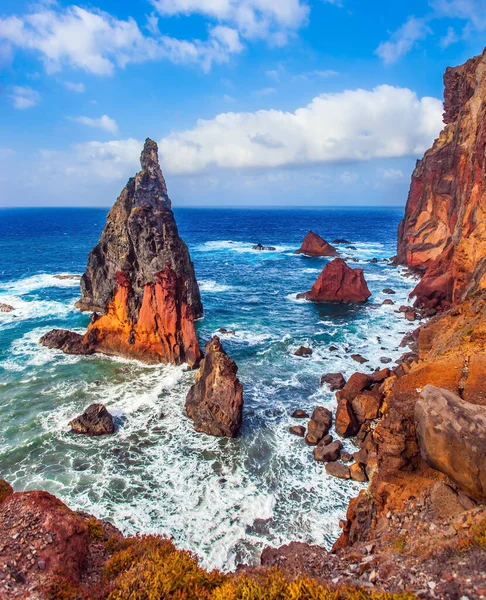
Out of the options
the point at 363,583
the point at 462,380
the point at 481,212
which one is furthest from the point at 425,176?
the point at 363,583

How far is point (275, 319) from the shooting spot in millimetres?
51156

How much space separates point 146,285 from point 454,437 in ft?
104

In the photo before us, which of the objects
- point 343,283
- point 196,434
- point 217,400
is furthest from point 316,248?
point 196,434

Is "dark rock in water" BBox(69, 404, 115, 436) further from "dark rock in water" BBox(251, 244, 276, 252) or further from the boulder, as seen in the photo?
"dark rock in water" BBox(251, 244, 276, 252)

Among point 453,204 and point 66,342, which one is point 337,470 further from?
point 453,204

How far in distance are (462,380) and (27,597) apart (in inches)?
647

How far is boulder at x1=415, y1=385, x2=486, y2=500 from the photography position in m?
12.1

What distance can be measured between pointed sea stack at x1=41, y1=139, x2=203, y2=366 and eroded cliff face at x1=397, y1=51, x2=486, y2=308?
26166 millimetres

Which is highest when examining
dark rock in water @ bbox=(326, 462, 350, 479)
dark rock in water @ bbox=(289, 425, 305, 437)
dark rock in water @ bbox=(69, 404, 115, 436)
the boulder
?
the boulder

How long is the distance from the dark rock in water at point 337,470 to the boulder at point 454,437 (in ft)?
31.9

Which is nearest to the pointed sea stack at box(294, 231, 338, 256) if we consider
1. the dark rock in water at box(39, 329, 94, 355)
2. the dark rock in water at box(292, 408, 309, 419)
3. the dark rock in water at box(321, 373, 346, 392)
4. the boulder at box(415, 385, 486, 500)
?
the dark rock in water at box(321, 373, 346, 392)

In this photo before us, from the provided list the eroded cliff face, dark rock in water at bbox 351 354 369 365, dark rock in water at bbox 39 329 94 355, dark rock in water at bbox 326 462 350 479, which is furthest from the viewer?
dark rock in water at bbox 39 329 94 355

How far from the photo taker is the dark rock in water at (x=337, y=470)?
22733 mm

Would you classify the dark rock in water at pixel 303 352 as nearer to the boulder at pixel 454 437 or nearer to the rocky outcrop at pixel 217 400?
the rocky outcrop at pixel 217 400
